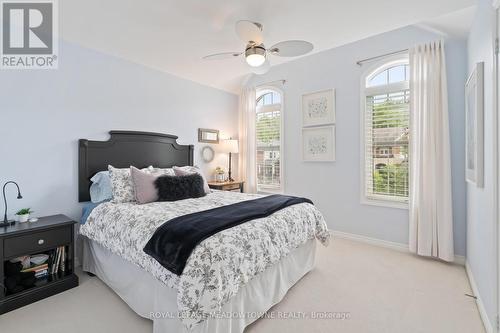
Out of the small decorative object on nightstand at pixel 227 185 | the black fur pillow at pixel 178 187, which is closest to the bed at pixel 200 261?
the black fur pillow at pixel 178 187

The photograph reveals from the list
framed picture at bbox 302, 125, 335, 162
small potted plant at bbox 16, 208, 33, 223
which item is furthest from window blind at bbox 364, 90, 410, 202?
small potted plant at bbox 16, 208, 33, 223

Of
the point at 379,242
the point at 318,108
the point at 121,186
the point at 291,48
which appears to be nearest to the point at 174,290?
the point at 121,186

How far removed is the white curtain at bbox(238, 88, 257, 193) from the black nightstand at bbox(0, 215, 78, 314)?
9.77 ft

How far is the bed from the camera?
147 cm

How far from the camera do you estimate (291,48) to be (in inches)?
93.0

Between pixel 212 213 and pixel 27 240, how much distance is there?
5.32 ft

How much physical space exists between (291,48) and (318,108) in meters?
1.79

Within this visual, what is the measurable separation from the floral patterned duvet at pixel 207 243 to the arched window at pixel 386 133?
1390 millimetres

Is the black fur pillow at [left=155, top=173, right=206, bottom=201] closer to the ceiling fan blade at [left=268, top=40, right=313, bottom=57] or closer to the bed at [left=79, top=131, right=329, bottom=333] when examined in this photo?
the bed at [left=79, top=131, right=329, bottom=333]

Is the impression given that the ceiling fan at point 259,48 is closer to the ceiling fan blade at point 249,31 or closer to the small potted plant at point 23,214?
the ceiling fan blade at point 249,31

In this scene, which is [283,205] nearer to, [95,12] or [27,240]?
[27,240]

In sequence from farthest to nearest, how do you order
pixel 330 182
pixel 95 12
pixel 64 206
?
pixel 330 182 → pixel 64 206 → pixel 95 12

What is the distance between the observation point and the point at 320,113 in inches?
156

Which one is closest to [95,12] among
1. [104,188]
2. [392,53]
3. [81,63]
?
[81,63]
